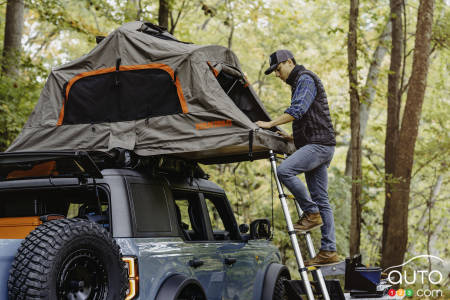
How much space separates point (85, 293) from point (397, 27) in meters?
11.9

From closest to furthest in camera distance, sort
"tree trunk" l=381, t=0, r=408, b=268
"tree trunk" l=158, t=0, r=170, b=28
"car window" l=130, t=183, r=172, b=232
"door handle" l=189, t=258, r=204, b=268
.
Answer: "car window" l=130, t=183, r=172, b=232, "door handle" l=189, t=258, r=204, b=268, "tree trunk" l=158, t=0, r=170, b=28, "tree trunk" l=381, t=0, r=408, b=268

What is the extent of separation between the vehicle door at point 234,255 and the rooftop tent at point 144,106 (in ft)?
2.67

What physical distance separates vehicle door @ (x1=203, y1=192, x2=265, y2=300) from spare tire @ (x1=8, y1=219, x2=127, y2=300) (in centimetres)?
197

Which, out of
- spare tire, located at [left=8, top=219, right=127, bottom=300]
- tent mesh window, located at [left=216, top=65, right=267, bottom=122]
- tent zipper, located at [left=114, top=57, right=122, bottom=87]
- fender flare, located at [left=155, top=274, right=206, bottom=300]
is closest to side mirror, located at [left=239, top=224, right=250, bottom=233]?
tent mesh window, located at [left=216, top=65, right=267, bottom=122]

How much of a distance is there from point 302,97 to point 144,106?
169 cm

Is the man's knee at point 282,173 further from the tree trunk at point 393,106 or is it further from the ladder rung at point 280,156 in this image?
the tree trunk at point 393,106

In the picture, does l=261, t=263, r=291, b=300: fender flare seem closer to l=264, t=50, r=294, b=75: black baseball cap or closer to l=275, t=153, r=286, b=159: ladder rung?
l=275, t=153, r=286, b=159: ladder rung

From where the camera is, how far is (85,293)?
3.52 m

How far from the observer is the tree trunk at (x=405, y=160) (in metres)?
10.7

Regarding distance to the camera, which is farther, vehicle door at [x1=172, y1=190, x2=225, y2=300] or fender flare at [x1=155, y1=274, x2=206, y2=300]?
vehicle door at [x1=172, y1=190, x2=225, y2=300]

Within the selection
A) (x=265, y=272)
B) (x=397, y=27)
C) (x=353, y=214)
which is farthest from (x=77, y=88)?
(x=397, y=27)

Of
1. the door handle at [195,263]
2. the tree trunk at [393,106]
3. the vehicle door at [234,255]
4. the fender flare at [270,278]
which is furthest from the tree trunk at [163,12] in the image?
the door handle at [195,263]

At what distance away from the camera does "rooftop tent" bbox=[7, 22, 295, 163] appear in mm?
5184

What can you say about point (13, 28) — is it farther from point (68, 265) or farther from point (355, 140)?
point (68, 265)
